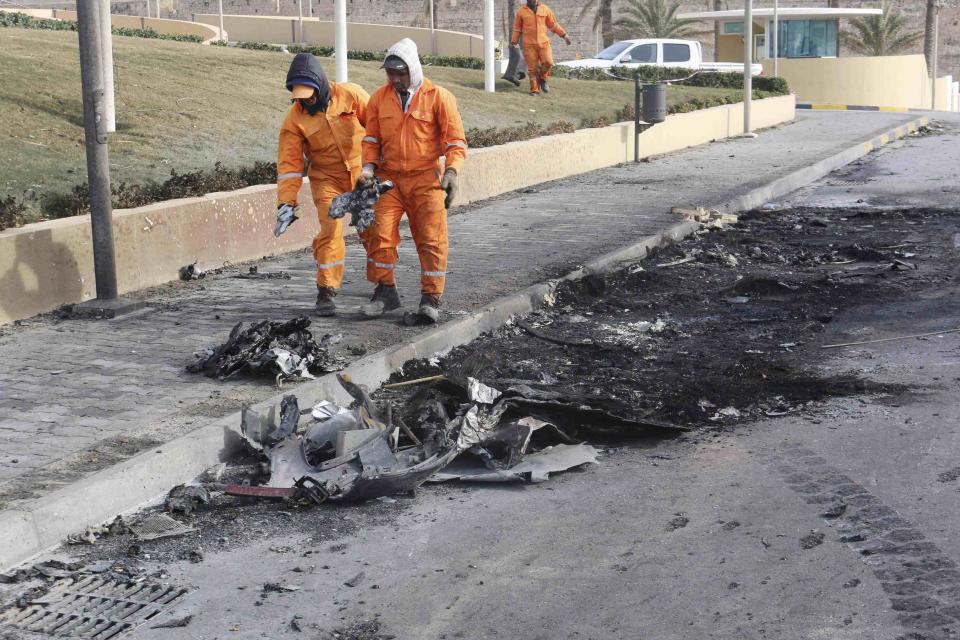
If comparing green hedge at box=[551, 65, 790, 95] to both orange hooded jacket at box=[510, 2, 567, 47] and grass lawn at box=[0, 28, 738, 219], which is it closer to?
orange hooded jacket at box=[510, 2, 567, 47]

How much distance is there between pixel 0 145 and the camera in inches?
425

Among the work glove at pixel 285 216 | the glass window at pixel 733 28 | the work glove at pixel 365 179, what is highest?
the glass window at pixel 733 28

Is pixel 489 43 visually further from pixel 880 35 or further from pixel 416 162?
pixel 880 35

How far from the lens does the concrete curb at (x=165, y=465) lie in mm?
4785

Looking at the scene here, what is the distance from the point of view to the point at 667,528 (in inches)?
193

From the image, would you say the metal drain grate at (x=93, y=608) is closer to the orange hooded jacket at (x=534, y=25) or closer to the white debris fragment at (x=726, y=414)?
the white debris fragment at (x=726, y=414)

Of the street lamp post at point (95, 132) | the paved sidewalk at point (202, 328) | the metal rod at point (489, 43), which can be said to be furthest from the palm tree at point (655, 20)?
the street lamp post at point (95, 132)

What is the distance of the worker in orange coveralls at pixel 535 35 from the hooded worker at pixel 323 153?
46.1ft

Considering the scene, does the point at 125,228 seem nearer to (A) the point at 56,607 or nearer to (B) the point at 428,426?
(B) the point at 428,426

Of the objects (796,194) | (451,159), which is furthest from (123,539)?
(796,194)

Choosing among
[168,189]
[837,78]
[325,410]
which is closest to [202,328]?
[325,410]

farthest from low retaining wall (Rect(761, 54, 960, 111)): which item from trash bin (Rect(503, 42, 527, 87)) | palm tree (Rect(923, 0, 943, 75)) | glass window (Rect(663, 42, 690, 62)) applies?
trash bin (Rect(503, 42, 527, 87))

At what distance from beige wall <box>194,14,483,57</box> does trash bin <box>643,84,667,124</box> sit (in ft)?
74.6

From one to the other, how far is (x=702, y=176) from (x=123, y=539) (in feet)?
43.1
